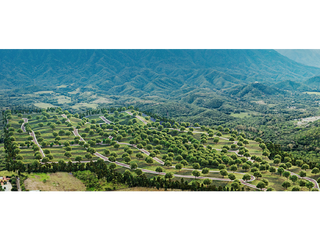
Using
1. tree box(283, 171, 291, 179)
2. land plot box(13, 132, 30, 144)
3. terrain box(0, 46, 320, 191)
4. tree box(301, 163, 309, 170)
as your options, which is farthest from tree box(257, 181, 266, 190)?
land plot box(13, 132, 30, 144)

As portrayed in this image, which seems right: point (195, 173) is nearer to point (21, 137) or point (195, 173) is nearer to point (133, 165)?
point (133, 165)

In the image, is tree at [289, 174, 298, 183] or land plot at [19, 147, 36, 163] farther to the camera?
land plot at [19, 147, 36, 163]

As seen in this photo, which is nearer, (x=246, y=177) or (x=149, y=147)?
(x=246, y=177)

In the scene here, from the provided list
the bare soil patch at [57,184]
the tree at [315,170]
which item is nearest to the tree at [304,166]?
the tree at [315,170]

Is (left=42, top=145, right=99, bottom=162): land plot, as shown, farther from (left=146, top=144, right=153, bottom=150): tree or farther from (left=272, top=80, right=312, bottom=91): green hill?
(left=272, top=80, right=312, bottom=91): green hill

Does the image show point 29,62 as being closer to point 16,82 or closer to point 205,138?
point 16,82

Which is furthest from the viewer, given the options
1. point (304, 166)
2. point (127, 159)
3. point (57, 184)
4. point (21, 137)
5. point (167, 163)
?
point (21, 137)

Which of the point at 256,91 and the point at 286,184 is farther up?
the point at 256,91

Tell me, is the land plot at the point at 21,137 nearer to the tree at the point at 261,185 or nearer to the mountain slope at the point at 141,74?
the tree at the point at 261,185

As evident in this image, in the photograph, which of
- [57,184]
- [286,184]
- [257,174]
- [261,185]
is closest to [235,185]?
[261,185]

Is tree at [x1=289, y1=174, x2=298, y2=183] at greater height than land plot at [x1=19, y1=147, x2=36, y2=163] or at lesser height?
lesser

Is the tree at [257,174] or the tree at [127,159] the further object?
the tree at [127,159]
